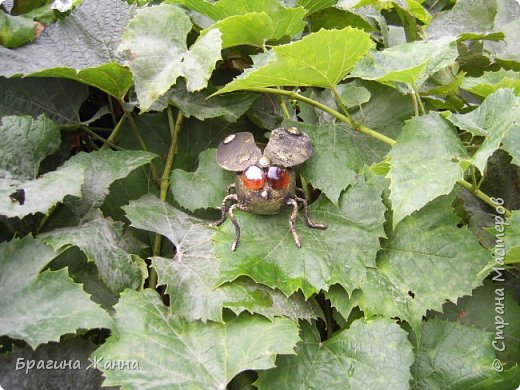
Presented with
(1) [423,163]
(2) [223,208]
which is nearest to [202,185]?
(2) [223,208]

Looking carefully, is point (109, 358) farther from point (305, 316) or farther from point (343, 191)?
point (343, 191)

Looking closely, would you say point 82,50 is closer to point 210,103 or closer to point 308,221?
point 210,103

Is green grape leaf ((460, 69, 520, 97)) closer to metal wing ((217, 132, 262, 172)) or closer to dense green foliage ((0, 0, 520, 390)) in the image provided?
dense green foliage ((0, 0, 520, 390))

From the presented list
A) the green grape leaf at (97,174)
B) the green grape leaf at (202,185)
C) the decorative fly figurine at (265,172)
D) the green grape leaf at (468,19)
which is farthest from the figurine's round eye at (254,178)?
the green grape leaf at (468,19)

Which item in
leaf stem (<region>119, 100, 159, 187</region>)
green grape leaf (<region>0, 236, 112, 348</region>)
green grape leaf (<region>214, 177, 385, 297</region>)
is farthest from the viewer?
leaf stem (<region>119, 100, 159, 187</region>)

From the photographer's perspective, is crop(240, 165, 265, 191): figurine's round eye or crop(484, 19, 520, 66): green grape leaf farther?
crop(484, 19, 520, 66): green grape leaf

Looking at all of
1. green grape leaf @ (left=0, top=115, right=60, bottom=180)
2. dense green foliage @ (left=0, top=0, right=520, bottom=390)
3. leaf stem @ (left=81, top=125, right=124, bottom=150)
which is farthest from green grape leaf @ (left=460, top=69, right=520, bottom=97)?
green grape leaf @ (left=0, top=115, right=60, bottom=180)

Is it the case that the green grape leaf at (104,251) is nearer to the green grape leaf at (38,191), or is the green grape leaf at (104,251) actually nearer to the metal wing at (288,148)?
the green grape leaf at (38,191)
